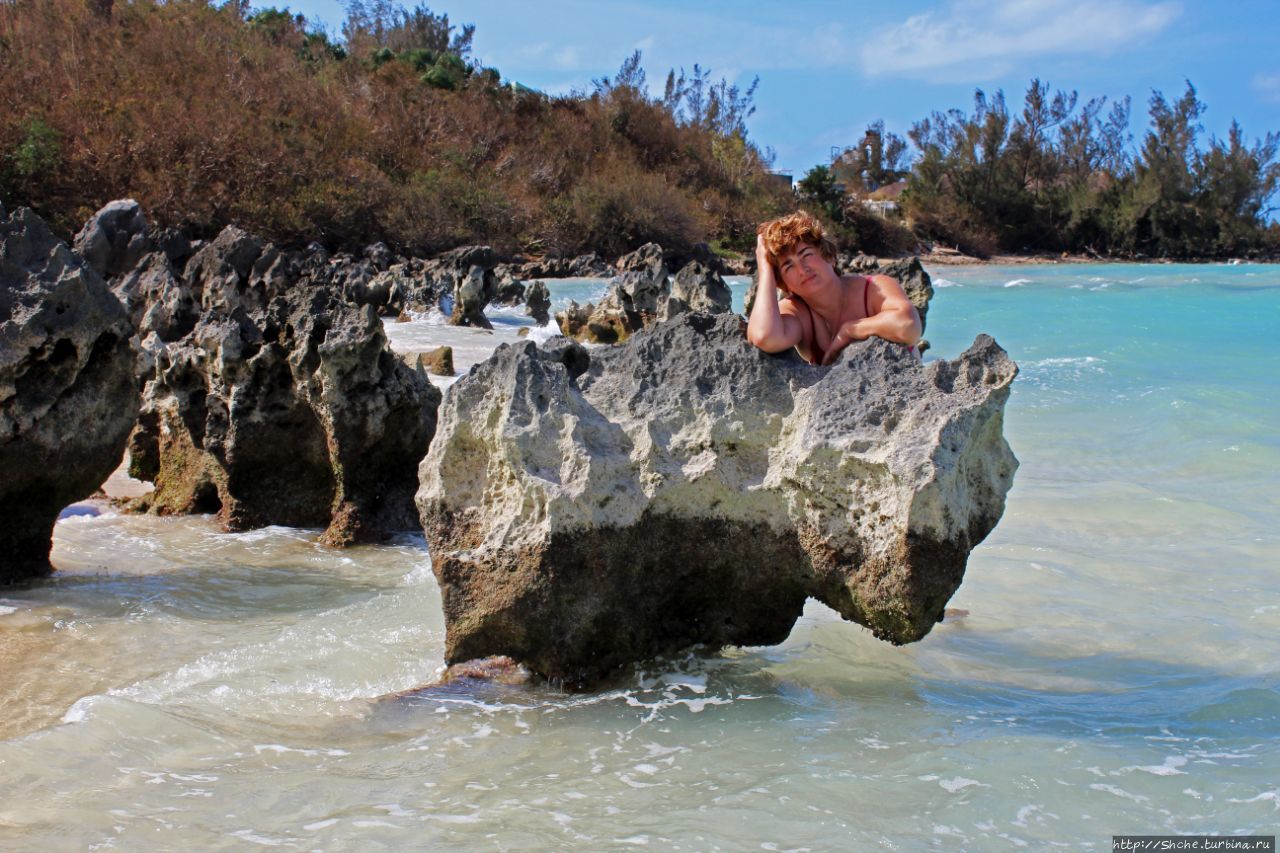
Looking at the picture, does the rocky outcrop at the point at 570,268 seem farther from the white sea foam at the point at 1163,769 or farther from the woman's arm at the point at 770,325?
the white sea foam at the point at 1163,769

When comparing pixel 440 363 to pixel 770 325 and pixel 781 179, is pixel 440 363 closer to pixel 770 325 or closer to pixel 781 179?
pixel 770 325

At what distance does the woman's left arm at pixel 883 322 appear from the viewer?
3730 millimetres

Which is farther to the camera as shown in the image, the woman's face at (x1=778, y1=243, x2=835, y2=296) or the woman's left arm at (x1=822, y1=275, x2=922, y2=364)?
the woman's face at (x1=778, y1=243, x2=835, y2=296)

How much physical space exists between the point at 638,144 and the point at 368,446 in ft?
163

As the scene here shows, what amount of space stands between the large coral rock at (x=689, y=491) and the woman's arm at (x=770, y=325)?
45mm

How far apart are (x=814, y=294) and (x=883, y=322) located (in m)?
0.28

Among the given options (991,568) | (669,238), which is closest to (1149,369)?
(991,568)

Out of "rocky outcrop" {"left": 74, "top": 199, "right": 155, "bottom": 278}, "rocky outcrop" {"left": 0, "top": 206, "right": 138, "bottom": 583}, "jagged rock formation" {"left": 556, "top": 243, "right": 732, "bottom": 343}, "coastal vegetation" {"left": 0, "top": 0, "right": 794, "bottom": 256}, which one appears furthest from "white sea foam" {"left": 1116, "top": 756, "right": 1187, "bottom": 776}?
"coastal vegetation" {"left": 0, "top": 0, "right": 794, "bottom": 256}

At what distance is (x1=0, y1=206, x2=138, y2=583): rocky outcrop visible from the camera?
4836 millimetres

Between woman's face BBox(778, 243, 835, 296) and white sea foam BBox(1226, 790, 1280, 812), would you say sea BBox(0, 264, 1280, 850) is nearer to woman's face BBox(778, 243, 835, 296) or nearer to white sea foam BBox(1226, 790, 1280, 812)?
white sea foam BBox(1226, 790, 1280, 812)

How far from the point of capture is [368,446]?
5922mm

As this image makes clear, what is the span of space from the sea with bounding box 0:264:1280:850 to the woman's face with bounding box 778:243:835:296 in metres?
1.30

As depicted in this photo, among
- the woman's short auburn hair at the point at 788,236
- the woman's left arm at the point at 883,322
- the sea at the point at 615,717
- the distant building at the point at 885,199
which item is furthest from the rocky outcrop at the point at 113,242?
the distant building at the point at 885,199

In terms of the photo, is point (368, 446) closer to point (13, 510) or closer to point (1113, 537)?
point (13, 510)
